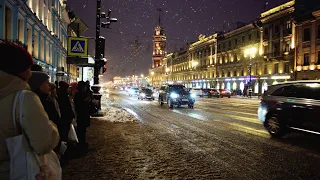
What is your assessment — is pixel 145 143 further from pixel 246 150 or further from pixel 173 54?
pixel 173 54

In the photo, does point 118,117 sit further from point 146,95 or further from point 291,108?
point 146,95

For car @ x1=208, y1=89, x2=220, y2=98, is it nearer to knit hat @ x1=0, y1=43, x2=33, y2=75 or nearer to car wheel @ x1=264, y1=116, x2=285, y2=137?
car wheel @ x1=264, y1=116, x2=285, y2=137

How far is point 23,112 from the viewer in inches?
77.4

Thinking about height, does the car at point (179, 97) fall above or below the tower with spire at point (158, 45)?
below

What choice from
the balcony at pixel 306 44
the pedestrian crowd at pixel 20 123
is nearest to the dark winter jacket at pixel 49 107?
the pedestrian crowd at pixel 20 123

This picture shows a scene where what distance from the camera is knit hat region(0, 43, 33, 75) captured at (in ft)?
6.74

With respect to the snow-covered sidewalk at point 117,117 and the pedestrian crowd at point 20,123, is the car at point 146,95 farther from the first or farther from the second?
the pedestrian crowd at point 20,123

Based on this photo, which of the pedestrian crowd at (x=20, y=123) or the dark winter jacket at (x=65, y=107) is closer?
the pedestrian crowd at (x=20, y=123)

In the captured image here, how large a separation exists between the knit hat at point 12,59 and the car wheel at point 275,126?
327 inches

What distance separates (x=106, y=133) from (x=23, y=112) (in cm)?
779

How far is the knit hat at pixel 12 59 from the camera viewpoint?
2.05 metres

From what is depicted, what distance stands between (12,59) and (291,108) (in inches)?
322

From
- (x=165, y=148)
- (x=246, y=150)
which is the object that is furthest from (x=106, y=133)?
(x=246, y=150)

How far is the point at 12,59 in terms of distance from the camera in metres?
2.06
